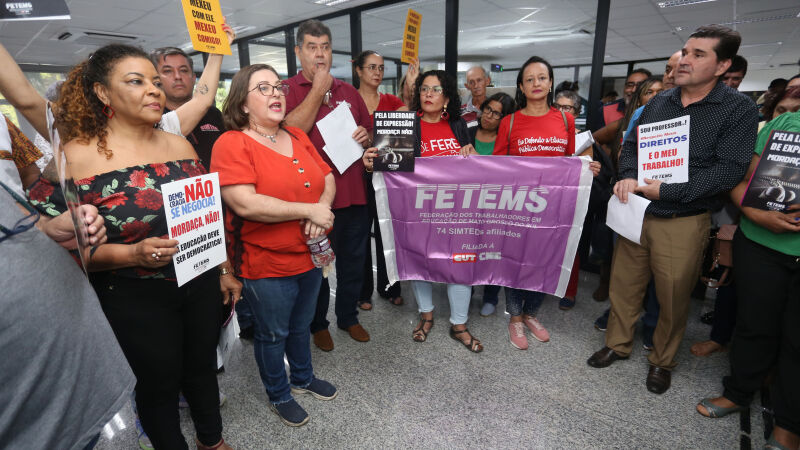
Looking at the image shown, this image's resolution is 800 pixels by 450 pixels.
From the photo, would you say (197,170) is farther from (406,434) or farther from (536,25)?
(536,25)

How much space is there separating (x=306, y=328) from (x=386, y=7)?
18.1 feet

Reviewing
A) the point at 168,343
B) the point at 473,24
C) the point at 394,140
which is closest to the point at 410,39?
the point at 394,140

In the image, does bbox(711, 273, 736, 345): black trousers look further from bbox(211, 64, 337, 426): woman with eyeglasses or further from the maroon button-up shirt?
bbox(211, 64, 337, 426): woman with eyeglasses

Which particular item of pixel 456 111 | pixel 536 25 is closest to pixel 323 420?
pixel 456 111

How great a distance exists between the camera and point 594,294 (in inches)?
127

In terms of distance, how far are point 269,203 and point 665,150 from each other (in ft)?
6.14

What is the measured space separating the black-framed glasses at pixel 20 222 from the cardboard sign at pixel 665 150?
7.64 ft

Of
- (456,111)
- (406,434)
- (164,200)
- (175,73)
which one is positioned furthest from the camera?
(456,111)

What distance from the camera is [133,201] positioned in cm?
120

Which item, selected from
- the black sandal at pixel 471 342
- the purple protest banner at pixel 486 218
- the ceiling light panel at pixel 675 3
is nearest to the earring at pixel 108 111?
the purple protest banner at pixel 486 218

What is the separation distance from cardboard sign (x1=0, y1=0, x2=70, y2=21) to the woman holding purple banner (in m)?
1.40

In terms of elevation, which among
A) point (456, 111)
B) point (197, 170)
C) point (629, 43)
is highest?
point (629, 43)

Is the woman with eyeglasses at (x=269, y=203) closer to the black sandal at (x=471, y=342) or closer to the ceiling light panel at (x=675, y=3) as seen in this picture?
the black sandal at (x=471, y=342)

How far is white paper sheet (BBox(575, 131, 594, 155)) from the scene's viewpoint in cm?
229
